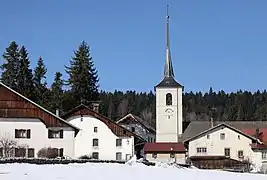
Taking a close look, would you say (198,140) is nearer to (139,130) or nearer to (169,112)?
(169,112)

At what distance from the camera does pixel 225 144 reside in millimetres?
84500

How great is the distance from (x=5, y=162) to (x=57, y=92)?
4830cm

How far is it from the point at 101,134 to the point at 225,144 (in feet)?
61.0

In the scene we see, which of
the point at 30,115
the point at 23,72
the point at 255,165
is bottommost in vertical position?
the point at 255,165

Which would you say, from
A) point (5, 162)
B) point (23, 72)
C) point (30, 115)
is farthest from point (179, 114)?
point (5, 162)

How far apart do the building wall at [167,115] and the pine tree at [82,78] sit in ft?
35.7

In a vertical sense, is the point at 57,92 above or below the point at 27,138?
above

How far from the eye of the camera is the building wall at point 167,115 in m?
96.2

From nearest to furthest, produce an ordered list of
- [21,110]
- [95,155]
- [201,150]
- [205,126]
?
[21,110] → [95,155] → [201,150] → [205,126]

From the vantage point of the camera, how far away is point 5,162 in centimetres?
4100

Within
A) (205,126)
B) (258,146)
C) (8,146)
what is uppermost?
(205,126)

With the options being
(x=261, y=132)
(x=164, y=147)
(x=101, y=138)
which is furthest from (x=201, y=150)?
(x=101, y=138)

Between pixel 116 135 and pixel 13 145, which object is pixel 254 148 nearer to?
pixel 116 135

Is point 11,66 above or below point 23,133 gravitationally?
above
